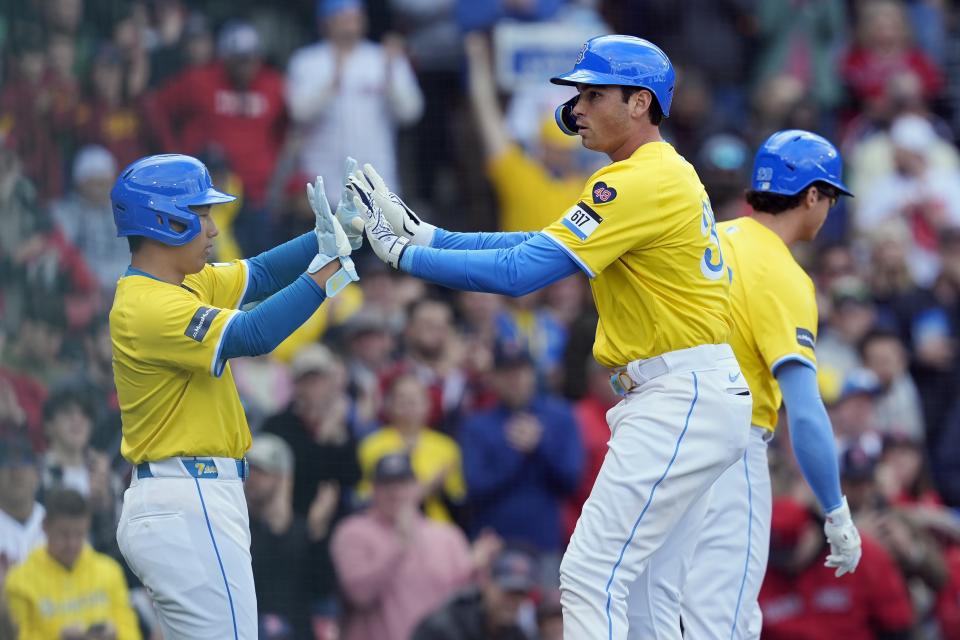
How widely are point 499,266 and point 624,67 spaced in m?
0.75

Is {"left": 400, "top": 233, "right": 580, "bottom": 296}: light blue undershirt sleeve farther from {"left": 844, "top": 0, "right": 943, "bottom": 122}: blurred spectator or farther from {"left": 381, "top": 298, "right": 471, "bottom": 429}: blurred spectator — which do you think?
{"left": 844, "top": 0, "right": 943, "bottom": 122}: blurred spectator

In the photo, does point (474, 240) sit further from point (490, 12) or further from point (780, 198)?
point (490, 12)

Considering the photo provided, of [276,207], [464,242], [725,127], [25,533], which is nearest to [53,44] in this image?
[276,207]

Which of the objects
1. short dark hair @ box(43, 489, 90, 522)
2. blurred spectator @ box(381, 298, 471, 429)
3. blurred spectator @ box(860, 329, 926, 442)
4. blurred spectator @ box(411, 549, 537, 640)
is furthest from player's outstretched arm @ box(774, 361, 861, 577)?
blurred spectator @ box(860, 329, 926, 442)

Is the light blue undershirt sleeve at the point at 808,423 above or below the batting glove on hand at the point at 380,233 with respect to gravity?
below

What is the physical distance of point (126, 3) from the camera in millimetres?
8664

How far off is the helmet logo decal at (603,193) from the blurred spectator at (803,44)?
6.36 metres

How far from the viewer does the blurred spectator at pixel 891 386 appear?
9.20 meters

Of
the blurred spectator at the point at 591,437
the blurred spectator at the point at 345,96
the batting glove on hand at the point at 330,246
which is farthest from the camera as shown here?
the blurred spectator at the point at 345,96

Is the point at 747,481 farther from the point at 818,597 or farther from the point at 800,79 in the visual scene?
the point at 800,79

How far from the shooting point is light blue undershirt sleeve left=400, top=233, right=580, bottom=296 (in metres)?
4.84

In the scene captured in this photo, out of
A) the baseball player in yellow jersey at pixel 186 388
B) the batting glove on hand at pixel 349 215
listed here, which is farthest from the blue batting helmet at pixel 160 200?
the batting glove on hand at pixel 349 215

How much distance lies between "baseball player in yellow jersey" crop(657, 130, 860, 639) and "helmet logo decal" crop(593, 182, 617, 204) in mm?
855

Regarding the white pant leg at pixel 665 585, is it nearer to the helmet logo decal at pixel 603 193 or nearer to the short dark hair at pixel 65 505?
the helmet logo decal at pixel 603 193
